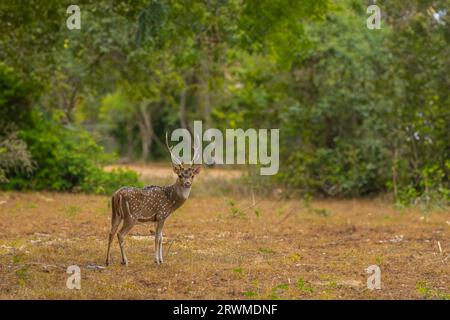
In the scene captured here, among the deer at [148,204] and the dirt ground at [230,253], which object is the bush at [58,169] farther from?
the deer at [148,204]

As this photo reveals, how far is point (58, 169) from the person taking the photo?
22.8m

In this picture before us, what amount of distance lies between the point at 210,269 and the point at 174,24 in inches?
324

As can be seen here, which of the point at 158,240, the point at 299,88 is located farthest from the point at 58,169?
the point at 158,240

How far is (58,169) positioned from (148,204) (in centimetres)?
1210

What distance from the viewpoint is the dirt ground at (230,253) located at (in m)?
9.88

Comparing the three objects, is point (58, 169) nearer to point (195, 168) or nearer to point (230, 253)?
point (230, 253)

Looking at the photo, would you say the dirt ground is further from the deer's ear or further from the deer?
the deer's ear

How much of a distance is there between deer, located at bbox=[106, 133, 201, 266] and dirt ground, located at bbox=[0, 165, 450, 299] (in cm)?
44

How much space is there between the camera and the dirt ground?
32.4ft

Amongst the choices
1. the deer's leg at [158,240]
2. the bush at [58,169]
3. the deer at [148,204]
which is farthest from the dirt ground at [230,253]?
the bush at [58,169]

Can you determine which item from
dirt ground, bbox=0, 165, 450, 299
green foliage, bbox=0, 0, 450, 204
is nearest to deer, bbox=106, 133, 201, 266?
dirt ground, bbox=0, 165, 450, 299

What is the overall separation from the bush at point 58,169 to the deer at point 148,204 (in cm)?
1092
